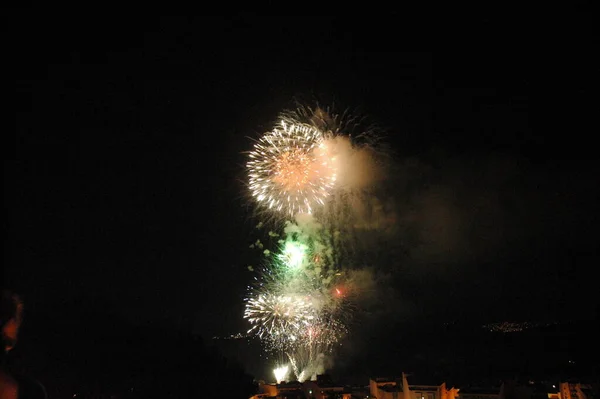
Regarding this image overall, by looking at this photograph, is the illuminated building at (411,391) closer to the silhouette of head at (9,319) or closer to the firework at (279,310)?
the firework at (279,310)

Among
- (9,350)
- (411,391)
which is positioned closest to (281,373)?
(411,391)

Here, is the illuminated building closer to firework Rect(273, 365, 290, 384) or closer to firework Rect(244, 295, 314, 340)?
firework Rect(244, 295, 314, 340)

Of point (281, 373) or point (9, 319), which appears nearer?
point (9, 319)

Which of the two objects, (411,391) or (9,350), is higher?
(411,391)

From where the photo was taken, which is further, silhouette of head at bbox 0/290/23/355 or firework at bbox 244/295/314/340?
firework at bbox 244/295/314/340

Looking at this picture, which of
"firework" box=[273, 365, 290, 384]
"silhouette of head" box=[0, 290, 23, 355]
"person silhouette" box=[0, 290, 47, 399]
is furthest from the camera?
"firework" box=[273, 365, 290, 384]

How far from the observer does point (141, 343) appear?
28.5m

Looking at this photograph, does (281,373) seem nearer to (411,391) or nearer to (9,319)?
(411,391)

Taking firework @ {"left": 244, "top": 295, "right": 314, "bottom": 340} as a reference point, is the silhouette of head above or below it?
below

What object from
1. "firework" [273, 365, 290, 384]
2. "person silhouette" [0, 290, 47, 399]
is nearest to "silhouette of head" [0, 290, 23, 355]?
"person silhouette" [0, 290, 47, 399]

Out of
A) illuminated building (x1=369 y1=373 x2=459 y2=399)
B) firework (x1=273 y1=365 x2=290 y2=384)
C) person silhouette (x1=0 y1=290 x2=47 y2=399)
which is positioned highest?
firework (x1=273 y1=365 x2=290 y2=384)

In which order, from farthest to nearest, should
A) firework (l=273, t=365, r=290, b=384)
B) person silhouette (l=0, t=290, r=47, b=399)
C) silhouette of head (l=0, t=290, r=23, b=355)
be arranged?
firework (l=273, t=365, r=290, b=384), silhouette of head (l=0, t=290, r=23, b=355), person silhouette (l=0, t=290, r=47, b=399)

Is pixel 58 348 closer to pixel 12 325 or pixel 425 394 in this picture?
pixel 425 394

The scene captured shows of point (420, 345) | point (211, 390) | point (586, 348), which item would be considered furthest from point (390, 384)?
point (420, 345)
